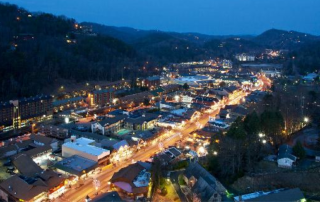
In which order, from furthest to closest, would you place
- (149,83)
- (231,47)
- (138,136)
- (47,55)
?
(231,47)
(47,55)
(149,83)
(138,136)

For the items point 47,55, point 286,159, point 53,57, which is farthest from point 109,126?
point 47,55

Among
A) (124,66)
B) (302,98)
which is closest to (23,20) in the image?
(124,66)

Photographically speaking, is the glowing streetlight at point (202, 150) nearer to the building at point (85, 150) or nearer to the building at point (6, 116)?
the building at point (85, 150)

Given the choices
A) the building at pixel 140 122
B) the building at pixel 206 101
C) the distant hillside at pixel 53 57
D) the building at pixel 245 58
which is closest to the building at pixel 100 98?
the distant hillside at pixel 53 57

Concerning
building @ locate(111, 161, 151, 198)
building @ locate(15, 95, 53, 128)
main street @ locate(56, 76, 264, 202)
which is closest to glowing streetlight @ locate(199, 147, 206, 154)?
main street @ locate(56, 76, 264, 202)

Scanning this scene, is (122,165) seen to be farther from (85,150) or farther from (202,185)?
(202,185)

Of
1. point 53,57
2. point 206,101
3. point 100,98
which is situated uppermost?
point 53,57
